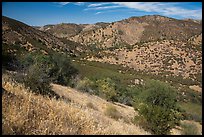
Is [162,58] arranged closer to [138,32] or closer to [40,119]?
[138,32]

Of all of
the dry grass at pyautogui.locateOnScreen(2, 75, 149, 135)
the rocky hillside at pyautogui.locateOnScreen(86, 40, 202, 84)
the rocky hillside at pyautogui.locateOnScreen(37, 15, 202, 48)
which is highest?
the dry grass at pyautogui.locateOnScreen(2, 75, 149, 135)

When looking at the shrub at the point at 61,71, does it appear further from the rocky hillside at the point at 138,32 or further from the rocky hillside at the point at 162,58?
the rocky hillside at the point at 138,32

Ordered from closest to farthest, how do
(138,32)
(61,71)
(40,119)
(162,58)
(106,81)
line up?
1. (40,119)
2. (61,71)
3. (106,81)
4. (162,58)
5. (138,32)

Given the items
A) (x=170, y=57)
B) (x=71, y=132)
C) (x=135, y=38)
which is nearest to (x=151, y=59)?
(x=170, y=57)

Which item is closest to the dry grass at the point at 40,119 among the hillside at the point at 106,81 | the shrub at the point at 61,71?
the hillside at the point at 106,81

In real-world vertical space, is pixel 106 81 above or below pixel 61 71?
below

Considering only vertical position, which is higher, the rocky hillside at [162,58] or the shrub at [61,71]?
the shrub at [61,71]

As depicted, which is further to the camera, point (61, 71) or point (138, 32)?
point (138, 32)

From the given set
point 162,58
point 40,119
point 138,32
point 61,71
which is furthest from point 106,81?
point 138,32

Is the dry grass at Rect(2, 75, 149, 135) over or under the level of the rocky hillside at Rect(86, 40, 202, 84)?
over

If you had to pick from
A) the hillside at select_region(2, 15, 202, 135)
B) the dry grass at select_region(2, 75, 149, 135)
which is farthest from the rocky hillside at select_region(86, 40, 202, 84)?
the dry grass at select_region(2, 75, 149, 135)

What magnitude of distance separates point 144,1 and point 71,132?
8.05 ft

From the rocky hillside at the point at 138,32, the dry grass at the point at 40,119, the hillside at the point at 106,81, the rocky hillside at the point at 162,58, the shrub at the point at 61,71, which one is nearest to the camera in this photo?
the dry grass at the point at 40,119

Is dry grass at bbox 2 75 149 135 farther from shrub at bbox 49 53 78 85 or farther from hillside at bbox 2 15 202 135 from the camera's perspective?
shrub at bbox 49 53 78 85
